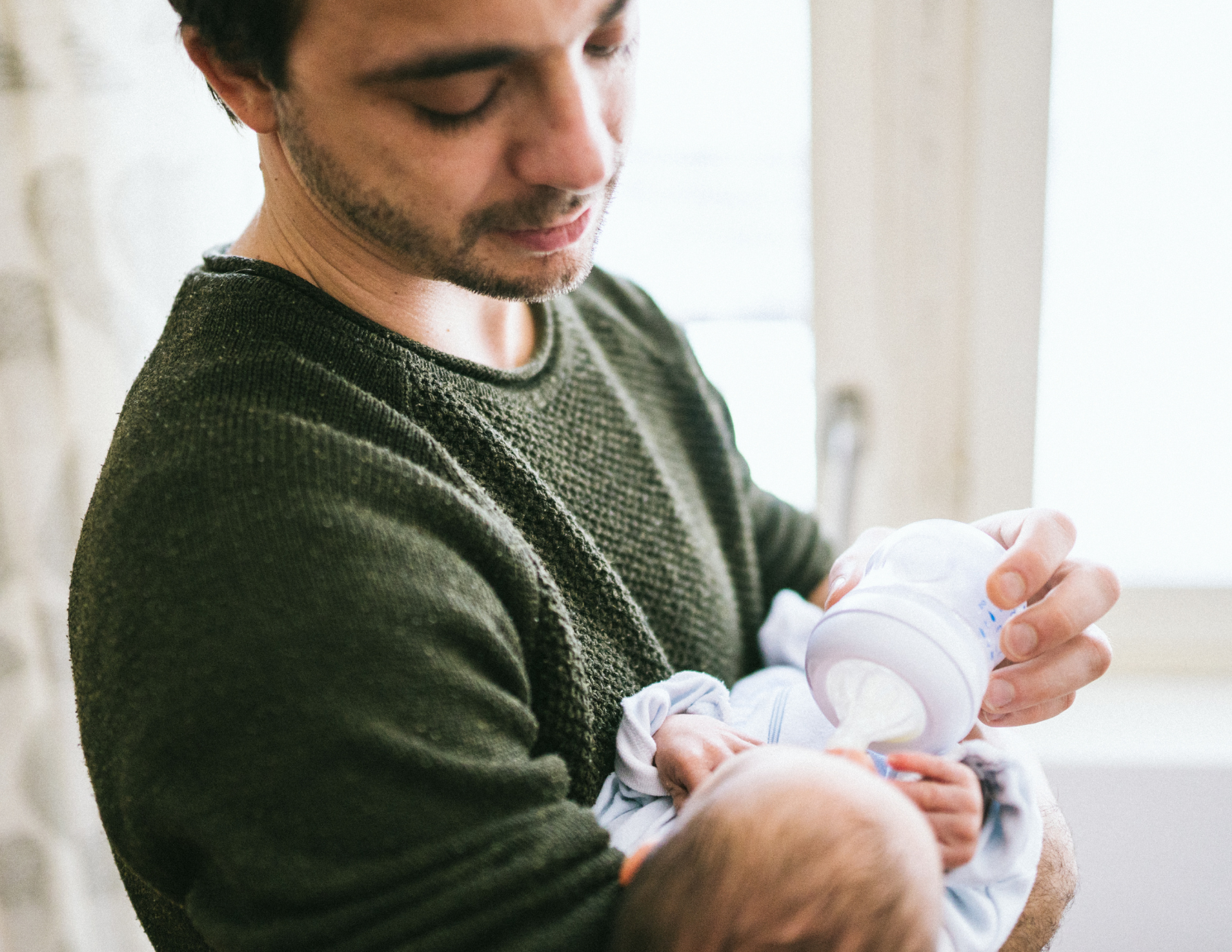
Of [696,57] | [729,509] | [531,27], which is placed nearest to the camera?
[531,27]

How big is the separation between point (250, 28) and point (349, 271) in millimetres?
188

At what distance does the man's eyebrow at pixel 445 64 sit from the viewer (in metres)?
0.66

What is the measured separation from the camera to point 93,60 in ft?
3.87

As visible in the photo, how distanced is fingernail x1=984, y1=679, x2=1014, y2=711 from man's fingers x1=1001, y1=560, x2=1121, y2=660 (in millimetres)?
34

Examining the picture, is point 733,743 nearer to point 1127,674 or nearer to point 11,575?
point 11,575

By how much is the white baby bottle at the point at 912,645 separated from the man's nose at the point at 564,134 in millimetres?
381

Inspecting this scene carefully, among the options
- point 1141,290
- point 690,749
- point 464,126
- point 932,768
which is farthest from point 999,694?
point 1141,290

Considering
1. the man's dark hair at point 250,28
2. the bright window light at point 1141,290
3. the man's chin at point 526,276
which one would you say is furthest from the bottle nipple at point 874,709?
the bright window light at point 1141,290

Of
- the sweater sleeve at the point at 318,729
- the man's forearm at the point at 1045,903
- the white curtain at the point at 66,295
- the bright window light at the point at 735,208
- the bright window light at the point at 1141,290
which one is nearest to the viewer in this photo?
the sweater sleeve at the point at 318,729

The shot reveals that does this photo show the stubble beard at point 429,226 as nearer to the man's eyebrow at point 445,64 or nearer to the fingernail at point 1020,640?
the man's eyebrow at point 445,64

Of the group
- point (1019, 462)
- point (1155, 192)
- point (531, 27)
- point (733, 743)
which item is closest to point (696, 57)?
point (1155, 192)

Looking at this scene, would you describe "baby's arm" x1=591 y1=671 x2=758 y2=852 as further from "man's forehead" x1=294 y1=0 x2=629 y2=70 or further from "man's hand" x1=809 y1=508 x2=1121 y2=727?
"man's forehead" x1=294 y1=0 x2=629 y2=70

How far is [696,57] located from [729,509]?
36.1 inches

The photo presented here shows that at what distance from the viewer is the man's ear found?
0.76 m
